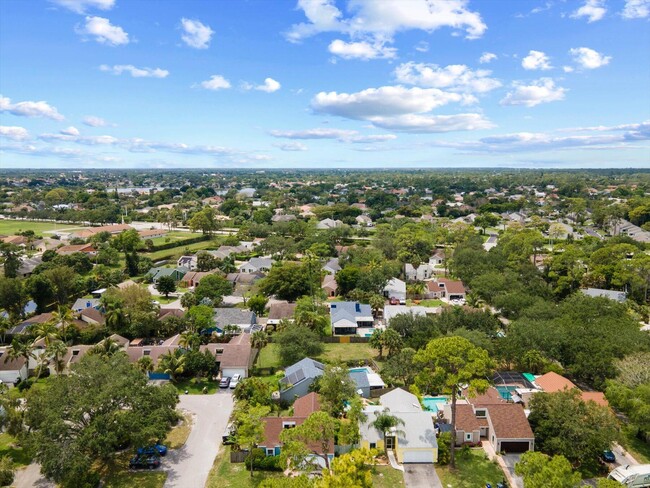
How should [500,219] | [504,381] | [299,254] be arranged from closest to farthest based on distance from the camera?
[504,381]
[299,254]
[500,219]

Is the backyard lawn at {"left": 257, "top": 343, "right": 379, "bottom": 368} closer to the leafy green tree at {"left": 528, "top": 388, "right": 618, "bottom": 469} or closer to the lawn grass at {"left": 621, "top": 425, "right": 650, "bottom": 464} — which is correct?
the leafy green tree at {"left": 528, "top": 388, "right": 618, "bottom": 469}

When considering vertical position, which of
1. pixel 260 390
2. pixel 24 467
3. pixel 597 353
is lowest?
pixel 24 467

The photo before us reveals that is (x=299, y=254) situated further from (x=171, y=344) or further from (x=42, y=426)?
(x=42, y=426)

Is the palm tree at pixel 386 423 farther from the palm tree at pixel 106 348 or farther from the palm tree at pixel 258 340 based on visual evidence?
the palm tree at pixel 106 348

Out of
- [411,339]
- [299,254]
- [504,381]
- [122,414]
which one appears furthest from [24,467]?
[299,254]

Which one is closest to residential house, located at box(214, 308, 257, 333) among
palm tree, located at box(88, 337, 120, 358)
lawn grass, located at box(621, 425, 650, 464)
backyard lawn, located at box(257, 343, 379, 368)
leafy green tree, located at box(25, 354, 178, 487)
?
backyard lawn, located at box(257, 343, 379, 368)

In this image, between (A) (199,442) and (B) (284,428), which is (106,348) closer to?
(A) (199,442)
